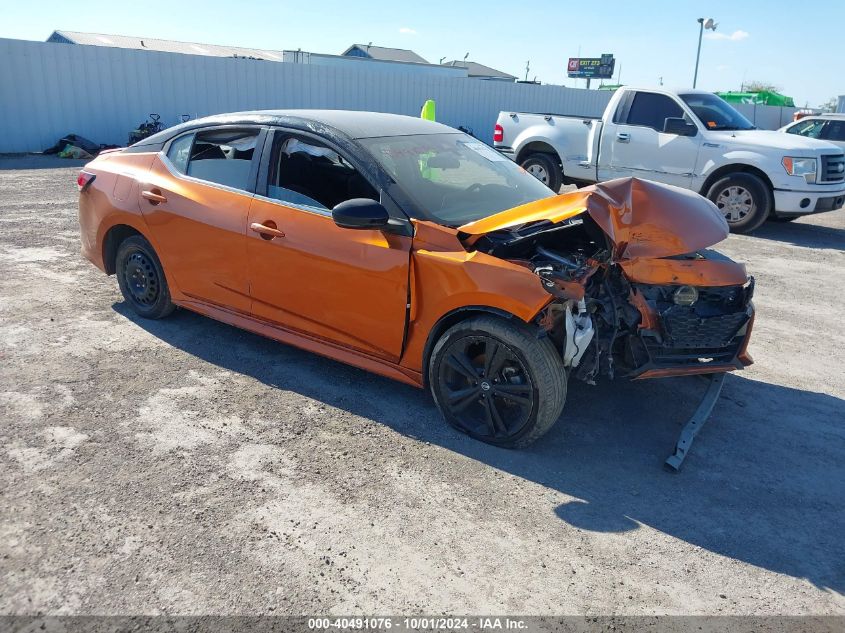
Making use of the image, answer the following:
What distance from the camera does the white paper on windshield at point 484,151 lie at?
194 inches

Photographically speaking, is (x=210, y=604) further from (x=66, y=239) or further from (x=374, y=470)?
(x=66, y=239)

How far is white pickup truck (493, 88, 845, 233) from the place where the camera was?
9.63 meters

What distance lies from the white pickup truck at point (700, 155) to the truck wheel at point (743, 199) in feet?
0.04

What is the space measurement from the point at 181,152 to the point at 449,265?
2568 millimetres

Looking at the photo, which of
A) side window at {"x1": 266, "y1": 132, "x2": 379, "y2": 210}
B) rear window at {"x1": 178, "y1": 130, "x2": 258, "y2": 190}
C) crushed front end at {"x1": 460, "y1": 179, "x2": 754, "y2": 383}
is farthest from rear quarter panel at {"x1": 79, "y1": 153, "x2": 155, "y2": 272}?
crushed front end at {"x1": 460, "y1": 179, "x2": 754, "y2": 383}

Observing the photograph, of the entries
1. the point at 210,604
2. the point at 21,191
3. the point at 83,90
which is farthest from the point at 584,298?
the point at 83,90

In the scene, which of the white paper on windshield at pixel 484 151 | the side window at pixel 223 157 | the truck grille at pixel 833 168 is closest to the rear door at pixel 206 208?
the side window at pixel 223 157

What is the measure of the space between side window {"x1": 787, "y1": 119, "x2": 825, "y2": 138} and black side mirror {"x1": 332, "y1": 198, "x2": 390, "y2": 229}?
15139 millimetres

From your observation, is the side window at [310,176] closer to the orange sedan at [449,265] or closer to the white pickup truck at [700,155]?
the orange sedan at [449,265]

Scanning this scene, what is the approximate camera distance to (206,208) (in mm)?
4648

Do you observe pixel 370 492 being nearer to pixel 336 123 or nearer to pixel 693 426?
pixel 693 426

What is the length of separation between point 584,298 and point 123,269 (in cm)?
378

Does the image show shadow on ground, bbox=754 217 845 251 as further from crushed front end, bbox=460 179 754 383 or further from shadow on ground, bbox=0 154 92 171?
shadow on ground, bbox=0 154 92 171

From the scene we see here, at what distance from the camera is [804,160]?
957cm
